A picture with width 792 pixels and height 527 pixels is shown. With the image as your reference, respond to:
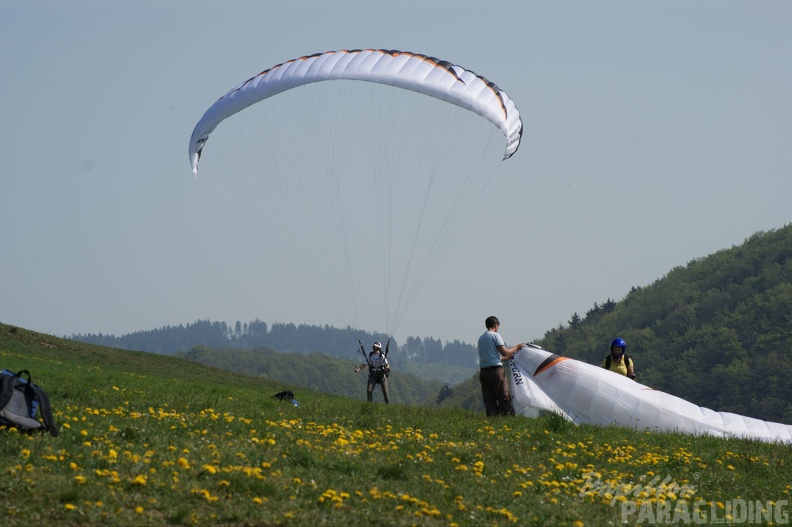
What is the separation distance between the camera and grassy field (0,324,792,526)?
912 cm

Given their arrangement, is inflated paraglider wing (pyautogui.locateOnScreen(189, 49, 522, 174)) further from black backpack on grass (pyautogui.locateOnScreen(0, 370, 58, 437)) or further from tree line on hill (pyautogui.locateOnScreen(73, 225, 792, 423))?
tree line on hill (pyautogui.locateOnScreen(73, 225, 792, 423))

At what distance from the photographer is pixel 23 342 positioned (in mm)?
43625

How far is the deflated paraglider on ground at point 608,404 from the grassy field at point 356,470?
7.84 feet

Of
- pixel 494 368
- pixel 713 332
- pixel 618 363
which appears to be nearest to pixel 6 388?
pixel 494 368

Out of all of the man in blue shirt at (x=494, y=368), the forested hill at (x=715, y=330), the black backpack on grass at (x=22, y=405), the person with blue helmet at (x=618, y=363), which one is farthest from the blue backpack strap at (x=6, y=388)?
the forested hill at (x=715, y=330)

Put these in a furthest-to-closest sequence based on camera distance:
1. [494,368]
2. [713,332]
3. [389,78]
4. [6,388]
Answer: [713,332] → [389,78] → [494,368] → [6,388]

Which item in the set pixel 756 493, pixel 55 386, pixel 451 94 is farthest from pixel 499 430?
pixel 451 94

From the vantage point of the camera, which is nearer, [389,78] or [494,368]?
[494,368]

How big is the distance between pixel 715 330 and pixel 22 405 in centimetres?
15243

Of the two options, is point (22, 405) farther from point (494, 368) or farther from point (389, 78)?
point (389, 78)

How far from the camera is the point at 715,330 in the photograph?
15225 cm

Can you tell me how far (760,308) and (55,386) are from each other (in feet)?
499

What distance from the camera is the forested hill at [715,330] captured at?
134m

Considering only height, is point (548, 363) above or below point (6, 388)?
above
